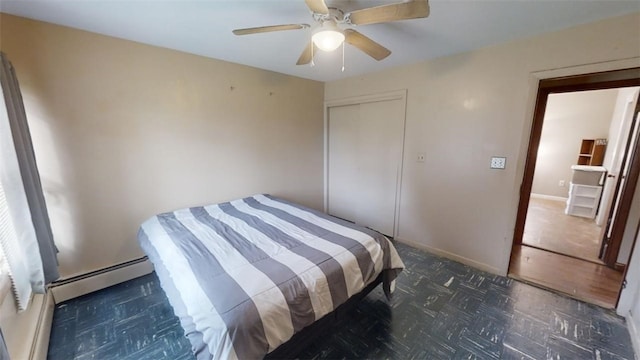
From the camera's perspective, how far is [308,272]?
4.56 feet

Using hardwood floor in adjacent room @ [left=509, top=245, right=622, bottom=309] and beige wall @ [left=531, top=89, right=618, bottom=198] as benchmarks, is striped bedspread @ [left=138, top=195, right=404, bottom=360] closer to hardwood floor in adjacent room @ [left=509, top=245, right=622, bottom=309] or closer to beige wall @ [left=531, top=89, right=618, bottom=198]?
hardwood floor in adjacent room @ [left=509, top=245, right=622, bottom=309]

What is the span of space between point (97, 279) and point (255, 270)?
1780 millimetres

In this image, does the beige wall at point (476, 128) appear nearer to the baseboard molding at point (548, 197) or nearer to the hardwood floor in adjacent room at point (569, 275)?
the hardwood floor in adjacent room at point (569, 275)

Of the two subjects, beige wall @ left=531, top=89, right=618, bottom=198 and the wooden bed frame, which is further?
beige wall @ left=531, top=89, right=618, bottom=198

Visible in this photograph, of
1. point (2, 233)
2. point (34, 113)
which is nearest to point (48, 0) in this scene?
point (34, 113)

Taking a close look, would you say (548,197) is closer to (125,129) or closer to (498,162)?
(498,162)

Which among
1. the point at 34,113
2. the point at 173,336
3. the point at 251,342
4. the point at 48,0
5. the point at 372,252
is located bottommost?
the point at 173,336

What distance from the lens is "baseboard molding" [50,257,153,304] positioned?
197 cm

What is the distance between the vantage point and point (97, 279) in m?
2.12

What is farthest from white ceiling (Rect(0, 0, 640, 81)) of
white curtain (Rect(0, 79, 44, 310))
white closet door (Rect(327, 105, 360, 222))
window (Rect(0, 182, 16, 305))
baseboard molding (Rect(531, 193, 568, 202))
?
baseboard molding (Rect(531, 193, 568, 202))

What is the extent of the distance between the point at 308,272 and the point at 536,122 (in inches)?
121

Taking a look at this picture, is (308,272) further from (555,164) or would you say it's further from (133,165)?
(555,164)

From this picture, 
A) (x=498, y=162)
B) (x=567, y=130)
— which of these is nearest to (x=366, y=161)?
(x=498, y=162)

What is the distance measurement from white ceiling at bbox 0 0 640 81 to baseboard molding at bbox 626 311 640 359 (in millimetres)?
1973
